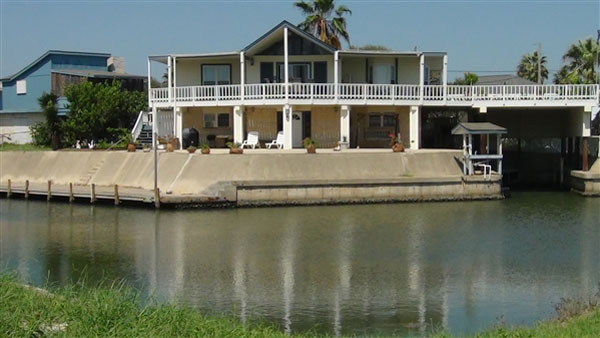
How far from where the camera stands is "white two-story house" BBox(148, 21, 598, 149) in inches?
1590

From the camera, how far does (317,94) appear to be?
40844 mm

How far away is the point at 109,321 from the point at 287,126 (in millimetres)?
29145

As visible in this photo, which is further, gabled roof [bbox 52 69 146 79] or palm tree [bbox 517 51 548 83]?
palm tree [bbox 517 51 548 83]

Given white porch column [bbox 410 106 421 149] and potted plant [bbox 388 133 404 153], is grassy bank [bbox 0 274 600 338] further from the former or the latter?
white porch column [bbox 410 106 421 149]

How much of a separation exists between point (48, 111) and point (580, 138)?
100 feet

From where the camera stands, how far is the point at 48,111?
1897 inches

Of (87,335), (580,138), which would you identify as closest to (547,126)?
(580,138)

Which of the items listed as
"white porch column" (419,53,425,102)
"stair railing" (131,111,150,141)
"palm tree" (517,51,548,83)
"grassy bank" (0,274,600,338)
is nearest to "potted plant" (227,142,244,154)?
"stair railing" (131,111,150,141)

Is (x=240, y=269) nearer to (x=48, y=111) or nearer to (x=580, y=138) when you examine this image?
(x=580, y=138)

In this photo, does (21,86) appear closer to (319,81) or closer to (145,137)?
(145,137)

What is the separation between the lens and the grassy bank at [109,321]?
11047 millimetres

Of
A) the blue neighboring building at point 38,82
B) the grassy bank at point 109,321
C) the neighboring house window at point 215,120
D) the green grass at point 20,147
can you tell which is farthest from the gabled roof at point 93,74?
the grassy bank at point 109,321

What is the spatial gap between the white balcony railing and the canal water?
279 inches

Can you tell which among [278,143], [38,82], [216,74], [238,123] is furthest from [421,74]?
[38,82]
